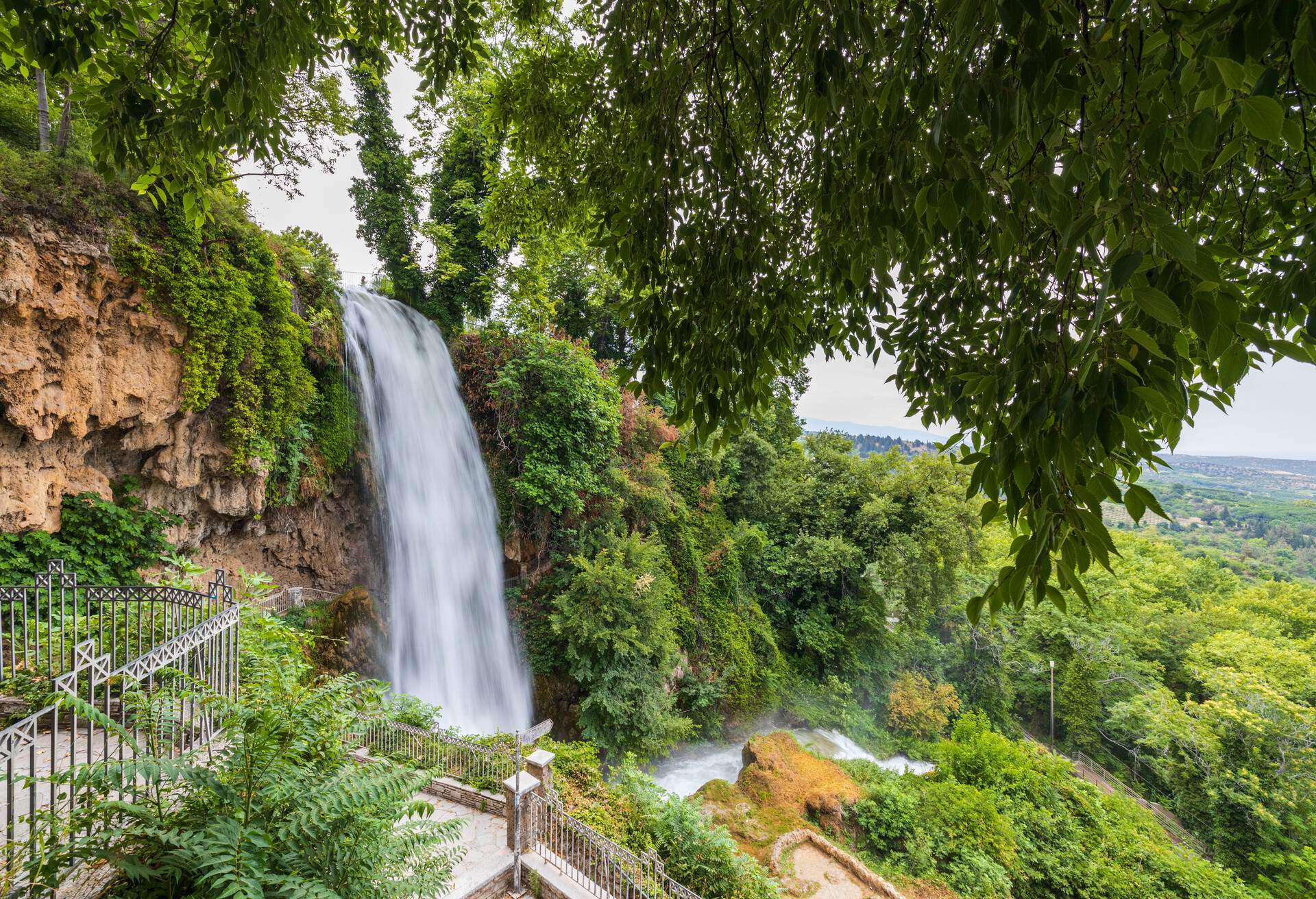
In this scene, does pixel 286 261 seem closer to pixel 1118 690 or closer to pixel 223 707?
pixel 223 707

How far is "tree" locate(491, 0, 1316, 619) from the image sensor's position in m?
1.14

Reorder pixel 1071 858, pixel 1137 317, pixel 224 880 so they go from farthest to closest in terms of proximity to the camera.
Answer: pixel 1071 858
pixel 224 880
pixel 1137 317

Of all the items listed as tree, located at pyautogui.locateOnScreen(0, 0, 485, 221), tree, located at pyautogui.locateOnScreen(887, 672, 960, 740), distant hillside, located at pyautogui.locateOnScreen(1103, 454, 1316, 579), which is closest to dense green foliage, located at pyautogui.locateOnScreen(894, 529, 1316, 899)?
tree, located at pyautogui.locateOnScreen(887, 672, 960, 740)

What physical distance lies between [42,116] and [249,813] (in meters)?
8.78

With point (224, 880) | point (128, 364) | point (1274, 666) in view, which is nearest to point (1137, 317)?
point (224, 880)

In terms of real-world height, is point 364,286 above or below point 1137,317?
above

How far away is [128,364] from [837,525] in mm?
15511

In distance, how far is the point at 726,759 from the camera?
12.6 metres

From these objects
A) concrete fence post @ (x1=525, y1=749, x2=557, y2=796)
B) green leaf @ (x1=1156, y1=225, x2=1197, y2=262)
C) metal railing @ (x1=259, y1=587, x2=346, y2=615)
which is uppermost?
green leaf @ (x1=1156, y1=225, x2=1197, y2=262)

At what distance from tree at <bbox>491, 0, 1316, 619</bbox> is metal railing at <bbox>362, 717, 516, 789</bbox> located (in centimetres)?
685

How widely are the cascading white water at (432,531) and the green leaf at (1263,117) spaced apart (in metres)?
11.2

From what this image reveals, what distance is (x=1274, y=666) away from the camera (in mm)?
14547

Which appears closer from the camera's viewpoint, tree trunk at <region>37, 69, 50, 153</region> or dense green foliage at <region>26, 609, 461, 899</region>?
dense green foliage at <region>26, 609, 461, 899</region>

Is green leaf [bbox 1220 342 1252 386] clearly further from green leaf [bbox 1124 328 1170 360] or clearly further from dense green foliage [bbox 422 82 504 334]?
dense green foliage [bbox 422 82 504 334]
